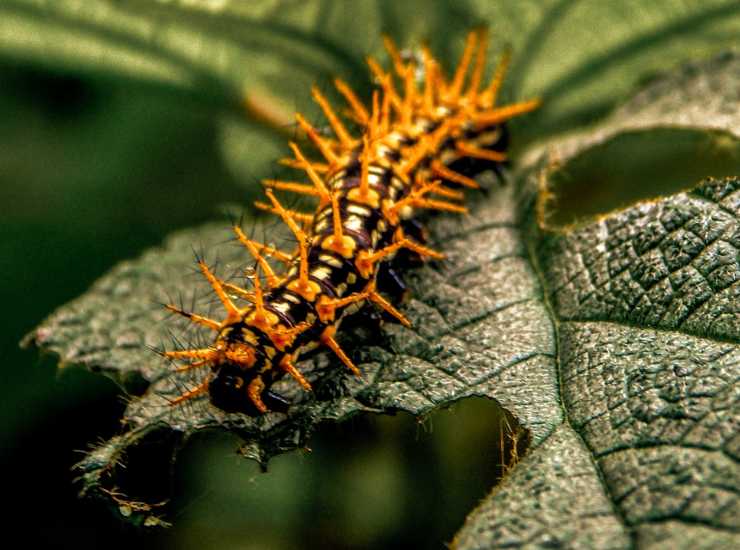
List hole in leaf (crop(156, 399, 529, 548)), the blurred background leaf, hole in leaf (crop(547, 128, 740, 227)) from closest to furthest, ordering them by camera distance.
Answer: hole in leaf (crop(156, 399, 529, 548)), hole in leaf (crop(547, 128, 740, 227)), the blurred background leaf

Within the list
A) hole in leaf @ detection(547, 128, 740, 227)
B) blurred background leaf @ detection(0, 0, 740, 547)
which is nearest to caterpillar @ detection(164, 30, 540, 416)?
blurred background leaf @ detection(0, 0, 740, 547)

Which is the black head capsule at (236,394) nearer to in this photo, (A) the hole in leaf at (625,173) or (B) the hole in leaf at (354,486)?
(B) the hole in leaf at (354,486)

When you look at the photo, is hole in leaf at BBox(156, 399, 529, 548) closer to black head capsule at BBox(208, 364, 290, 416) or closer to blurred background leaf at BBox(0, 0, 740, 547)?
blurred background leaf at BBox(0, 0, 740, 547)

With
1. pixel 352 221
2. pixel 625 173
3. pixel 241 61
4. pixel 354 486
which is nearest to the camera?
pixel 352 221

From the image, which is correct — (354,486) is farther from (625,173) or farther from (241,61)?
(241,61)

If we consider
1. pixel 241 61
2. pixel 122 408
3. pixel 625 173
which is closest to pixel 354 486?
pixel 122 408

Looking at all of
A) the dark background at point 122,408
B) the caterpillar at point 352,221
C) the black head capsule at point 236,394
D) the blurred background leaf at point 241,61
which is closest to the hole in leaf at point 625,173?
the blurred background leaf at point 241,61
